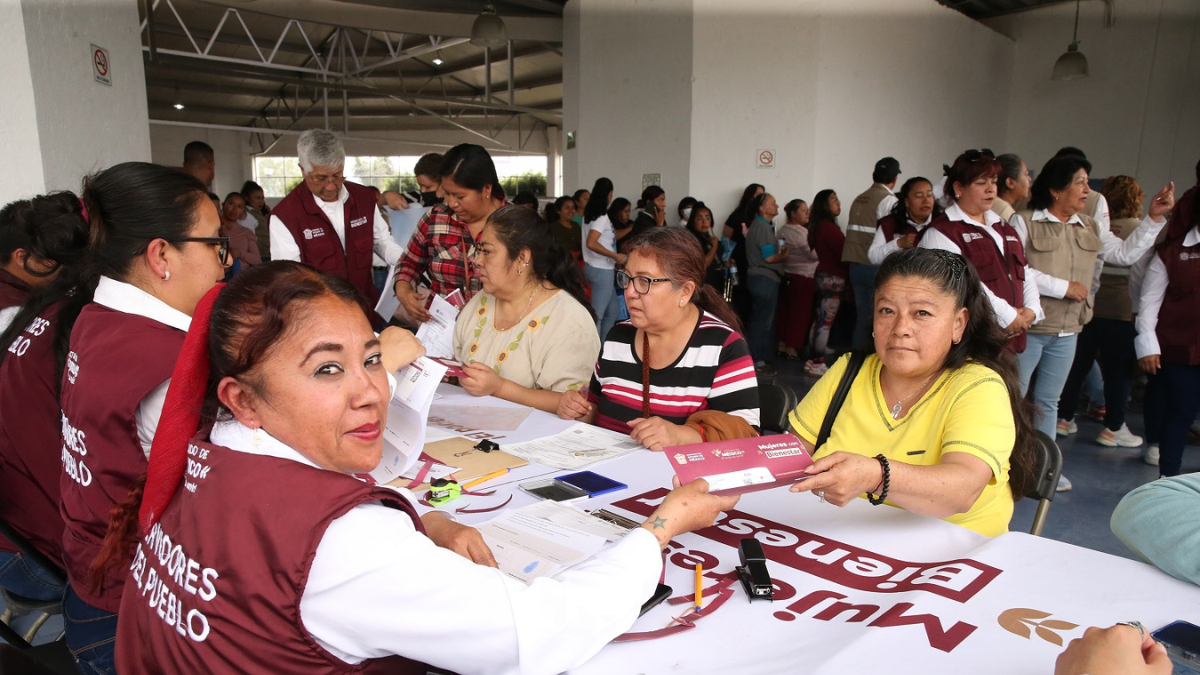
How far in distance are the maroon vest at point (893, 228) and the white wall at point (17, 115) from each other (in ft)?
15.7

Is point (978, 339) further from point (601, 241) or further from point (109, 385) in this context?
point (601, 241)

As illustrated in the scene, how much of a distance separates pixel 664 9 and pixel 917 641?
298 inches

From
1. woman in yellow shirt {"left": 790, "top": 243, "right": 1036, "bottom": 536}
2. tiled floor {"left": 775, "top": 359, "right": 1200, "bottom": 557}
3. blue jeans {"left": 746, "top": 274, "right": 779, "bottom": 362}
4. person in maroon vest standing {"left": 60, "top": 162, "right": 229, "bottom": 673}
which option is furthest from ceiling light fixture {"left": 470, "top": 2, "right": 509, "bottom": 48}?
woman in yellow shirt {"left": 790, "top": 243, "right": 1036, "bottom": 536}

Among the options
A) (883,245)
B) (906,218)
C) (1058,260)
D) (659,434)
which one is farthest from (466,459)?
(906,218)

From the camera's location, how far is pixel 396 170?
21.9 meters

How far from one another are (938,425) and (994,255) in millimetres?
1988

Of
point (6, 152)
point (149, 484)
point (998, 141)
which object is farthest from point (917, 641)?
point (998, 141)

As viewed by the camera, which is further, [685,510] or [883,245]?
[883,245]

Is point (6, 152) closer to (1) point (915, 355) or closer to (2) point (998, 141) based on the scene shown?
(1) point (915, 355)

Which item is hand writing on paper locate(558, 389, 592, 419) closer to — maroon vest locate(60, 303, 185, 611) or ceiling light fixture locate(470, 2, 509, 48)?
maroon vest locate(60, 303, 185, 611)

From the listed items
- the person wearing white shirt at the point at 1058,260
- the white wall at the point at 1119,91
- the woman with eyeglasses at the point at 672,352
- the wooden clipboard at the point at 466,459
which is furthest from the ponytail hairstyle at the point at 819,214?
the wooden clipboard at the point at 466,459

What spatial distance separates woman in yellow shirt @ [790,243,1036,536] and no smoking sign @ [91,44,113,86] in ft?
13.3

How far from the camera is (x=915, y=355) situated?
1.80 m

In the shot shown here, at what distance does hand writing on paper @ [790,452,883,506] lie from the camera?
1432mm
